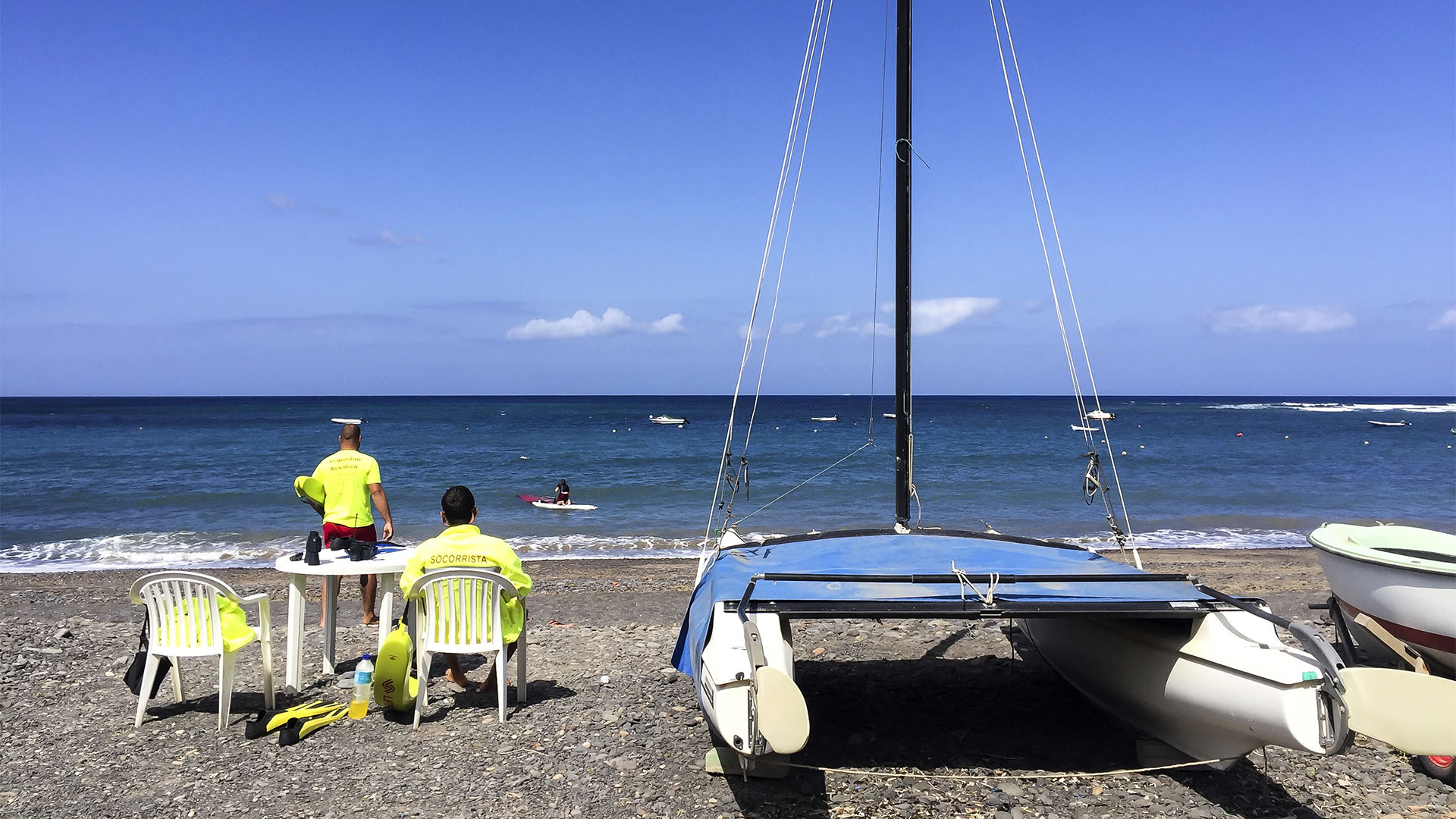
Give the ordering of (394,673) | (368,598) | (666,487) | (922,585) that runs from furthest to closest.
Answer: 1. (666,487)
2. (368,598)
3. (394,673)
4. (922,585)

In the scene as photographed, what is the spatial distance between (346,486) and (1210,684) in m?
6.02

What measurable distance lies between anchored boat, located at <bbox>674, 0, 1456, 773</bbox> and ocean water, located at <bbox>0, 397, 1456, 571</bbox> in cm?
267

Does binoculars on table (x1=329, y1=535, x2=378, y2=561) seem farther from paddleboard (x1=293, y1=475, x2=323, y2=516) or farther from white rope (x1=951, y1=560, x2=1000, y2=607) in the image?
white rope (x1=951, y1=560, x2=1000, y2=607)

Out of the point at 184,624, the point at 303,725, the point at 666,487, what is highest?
the point at 184,624

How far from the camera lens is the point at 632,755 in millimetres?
4910

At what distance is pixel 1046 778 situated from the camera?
460cm

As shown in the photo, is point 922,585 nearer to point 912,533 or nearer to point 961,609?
point 961,609

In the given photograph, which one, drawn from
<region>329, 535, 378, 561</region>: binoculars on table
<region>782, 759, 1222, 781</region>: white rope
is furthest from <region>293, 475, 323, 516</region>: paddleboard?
<region>782, 759, 1222, 781</region>: white rope

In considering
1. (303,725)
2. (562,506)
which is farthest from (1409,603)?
(562,506)

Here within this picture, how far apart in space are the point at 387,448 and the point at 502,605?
46175mm

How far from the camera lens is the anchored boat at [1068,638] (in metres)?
3.76

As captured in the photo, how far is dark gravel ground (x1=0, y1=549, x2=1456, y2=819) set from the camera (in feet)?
14.1

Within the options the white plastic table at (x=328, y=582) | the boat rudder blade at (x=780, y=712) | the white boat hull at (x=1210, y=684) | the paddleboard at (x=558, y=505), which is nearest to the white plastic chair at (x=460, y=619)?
the white plastic table at (x=328, y=582)

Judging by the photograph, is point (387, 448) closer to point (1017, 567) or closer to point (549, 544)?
point (549, 544)
